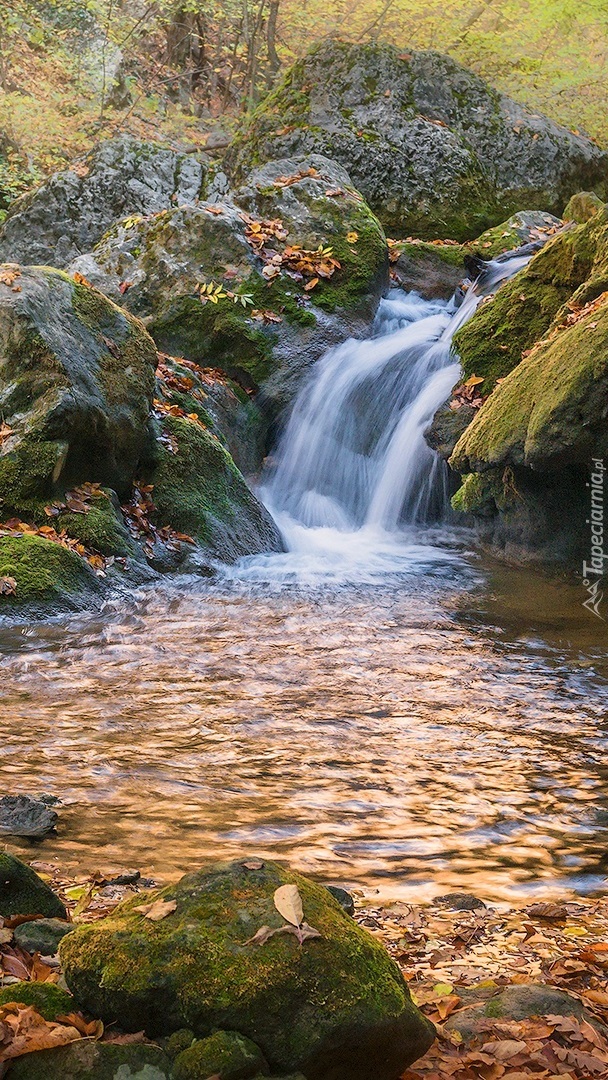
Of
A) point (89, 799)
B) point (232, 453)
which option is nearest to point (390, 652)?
point (89, 799)

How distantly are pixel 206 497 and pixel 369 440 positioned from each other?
288 centimetres

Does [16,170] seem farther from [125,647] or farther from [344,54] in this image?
[125,647]

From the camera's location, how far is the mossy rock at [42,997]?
1.78 metres

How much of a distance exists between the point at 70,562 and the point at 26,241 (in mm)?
9089

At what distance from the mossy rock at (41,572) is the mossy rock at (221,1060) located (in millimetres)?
4924

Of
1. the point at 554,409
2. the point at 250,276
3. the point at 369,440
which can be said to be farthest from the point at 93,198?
the point at 554,409

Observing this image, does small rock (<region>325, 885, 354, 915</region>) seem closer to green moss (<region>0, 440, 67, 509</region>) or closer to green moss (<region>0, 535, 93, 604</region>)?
Result: green moss (<region>0, 535, 93, 604</region>)

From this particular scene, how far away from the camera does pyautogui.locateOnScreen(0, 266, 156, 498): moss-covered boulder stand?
7312 millimetres

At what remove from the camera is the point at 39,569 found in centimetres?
659

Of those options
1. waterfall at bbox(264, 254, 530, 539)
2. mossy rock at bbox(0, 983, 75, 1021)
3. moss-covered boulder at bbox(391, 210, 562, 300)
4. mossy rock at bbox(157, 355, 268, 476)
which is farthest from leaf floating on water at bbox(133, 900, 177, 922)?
moss-covered boulder at bbox(391, 210, 562, 300)

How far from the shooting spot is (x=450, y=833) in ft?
11.0

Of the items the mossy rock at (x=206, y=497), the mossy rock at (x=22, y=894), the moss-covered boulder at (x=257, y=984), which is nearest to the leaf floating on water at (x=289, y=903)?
the moss-covered boulder at (x=257, y=984)

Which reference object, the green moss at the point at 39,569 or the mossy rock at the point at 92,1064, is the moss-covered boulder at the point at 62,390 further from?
the mossy rock at the point at 92,1064

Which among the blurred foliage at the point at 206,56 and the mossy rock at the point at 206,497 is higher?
the blurred foliage at the point at 206,56
